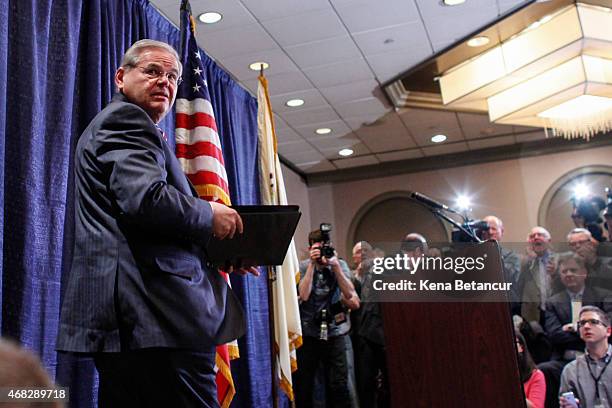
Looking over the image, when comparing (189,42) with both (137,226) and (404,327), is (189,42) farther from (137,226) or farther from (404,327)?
(137,226)

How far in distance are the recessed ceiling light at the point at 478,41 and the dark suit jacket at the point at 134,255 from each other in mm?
4100

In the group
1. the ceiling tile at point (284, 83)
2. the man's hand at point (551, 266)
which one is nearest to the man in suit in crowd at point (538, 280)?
the man's hand at point (551, 266)

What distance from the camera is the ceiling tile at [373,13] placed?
4.15 meters

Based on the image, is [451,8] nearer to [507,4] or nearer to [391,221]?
[507,4]

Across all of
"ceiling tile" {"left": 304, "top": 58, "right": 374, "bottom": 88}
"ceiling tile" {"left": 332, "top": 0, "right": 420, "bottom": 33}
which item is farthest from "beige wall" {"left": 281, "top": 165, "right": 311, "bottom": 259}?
"ceiling tile" {"left": 332, "top": 0, "right": 420, "bottom": 33}

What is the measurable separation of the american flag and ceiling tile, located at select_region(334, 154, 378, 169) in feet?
16.1

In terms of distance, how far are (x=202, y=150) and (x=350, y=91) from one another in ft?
9.50

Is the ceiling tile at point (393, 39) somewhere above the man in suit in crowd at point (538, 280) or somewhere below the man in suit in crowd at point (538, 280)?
above

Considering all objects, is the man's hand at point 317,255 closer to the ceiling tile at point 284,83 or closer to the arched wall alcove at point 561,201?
the ceiling tile at point 284,83

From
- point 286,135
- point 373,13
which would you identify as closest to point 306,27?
point 373,13

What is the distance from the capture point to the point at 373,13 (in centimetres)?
427

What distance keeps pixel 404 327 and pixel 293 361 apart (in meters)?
1.08

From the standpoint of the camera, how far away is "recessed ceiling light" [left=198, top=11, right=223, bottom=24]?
4.08 metres

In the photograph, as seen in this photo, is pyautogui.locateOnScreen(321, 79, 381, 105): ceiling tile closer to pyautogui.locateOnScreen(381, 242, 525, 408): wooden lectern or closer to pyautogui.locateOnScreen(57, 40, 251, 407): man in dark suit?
pyautogui.locateOnScreen(381, 242, 525, 408): wooden lectern
